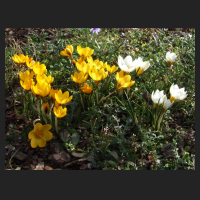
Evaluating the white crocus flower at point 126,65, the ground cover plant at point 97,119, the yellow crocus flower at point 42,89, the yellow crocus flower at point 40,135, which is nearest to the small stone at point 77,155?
the ground cover plant at point 97,119

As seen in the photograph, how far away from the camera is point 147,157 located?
1.96m

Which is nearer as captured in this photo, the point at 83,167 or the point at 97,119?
the point at 83,167

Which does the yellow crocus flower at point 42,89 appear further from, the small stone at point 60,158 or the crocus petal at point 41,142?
the small stone at point 60,158

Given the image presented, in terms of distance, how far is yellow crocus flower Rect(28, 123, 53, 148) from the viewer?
187 centimetres

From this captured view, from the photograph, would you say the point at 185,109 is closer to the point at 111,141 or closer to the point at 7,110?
the point at 111,141

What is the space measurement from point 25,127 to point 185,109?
1.54 metres

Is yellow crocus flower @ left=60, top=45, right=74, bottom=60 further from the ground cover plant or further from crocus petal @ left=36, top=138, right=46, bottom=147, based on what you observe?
crocus petal @ left=36, top=138, right=46, bottom=147

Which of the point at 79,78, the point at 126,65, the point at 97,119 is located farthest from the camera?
the point at 126,65

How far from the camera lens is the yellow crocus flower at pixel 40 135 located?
1.87 metres

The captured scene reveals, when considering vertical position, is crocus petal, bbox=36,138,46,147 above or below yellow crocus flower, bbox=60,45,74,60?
below

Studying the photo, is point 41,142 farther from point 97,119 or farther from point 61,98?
point 97,119

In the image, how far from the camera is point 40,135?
1903 millimetres

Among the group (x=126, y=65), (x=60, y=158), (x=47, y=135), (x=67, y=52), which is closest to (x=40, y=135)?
(x=47, y=135)

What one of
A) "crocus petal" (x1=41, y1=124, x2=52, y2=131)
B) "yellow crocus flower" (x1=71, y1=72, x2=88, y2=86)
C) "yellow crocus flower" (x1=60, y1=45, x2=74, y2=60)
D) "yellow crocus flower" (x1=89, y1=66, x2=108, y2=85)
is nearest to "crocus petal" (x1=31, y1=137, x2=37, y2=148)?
"crocus petal" (x1=41, y1=124, x2=52, y2=131)
